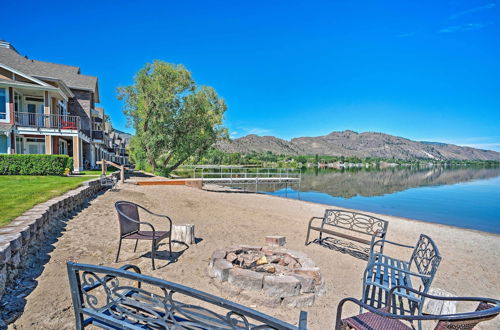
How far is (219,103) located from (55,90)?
12.5 m

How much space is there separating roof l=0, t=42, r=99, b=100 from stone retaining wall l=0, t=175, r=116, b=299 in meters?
19.4

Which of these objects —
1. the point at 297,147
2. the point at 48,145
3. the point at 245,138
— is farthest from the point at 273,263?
the point at 297,147

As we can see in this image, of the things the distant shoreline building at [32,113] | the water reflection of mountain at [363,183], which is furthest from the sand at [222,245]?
the water reflection of mountain at [363,183]

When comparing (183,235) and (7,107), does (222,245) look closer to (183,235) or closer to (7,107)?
(183,235)

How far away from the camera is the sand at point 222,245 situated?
340cm

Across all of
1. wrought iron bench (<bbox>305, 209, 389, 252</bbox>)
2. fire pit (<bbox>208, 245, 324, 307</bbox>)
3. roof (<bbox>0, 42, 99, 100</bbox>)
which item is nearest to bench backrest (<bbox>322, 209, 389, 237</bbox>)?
wrought iron bench (<bbox>305, 209, 389, 252</bbox>)

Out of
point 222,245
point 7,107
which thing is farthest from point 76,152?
point 222,245

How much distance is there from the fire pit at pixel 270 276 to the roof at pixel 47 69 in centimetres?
2341

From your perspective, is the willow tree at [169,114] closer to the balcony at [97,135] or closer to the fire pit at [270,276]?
the balcony at [97,135]

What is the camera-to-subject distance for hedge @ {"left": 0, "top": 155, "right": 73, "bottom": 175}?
12.8 m

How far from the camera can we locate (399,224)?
11.2 meters

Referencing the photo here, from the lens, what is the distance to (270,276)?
12.8 ft

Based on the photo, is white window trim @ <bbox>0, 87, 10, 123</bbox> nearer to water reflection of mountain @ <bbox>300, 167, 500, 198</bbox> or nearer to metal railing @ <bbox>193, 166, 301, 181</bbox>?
metal railing @ <bbox>193, 166, 301, 181</bbox>

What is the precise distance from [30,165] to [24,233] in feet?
38.4
